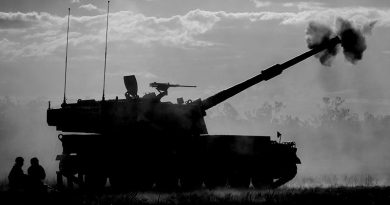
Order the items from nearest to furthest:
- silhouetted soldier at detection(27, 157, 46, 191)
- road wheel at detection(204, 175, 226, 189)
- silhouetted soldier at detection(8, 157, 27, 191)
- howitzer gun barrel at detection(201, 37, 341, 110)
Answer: silhouetted soldier at detection(27, 157, 46, 191), silhouetted soldier at detection(8, 157, 27, 191), road wheel at detection(204, 175, 226, 189), howitzer gun barrel at detection(201, 37, 341, 110)

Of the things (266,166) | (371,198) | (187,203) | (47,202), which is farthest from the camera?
(266,166)

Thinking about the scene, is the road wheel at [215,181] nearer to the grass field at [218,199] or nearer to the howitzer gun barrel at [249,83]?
the howitzer gun barrel at [249,83]

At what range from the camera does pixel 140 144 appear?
28.7 meters

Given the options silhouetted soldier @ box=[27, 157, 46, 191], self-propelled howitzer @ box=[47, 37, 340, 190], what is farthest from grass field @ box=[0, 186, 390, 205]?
self-propelled howitzer @ box=[47, 37, 340, 190]

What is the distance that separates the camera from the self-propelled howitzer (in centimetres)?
2870

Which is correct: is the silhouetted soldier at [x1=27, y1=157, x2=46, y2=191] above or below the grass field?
above

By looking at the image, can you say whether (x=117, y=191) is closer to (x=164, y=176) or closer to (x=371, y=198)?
(x=164, y=176)

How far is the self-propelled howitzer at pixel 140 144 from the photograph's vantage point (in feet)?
94.2

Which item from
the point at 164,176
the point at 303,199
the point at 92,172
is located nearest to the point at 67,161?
the point at 92,172

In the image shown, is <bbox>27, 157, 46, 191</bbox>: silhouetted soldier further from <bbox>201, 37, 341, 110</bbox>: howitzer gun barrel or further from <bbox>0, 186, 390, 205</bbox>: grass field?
<bbox>201, 37, 341, 110</bbox>: howitzer gun barrel

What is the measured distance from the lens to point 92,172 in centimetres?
2878

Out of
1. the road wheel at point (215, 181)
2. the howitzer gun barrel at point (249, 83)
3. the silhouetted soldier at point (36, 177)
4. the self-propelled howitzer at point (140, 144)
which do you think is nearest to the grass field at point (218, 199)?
the silhouetted soldier at point (36, 177)

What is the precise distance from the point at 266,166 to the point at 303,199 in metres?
8.43

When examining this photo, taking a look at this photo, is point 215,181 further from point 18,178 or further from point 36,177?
point 18,178
